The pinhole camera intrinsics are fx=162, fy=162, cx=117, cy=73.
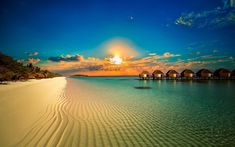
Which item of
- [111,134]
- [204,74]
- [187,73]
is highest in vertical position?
[187,73]

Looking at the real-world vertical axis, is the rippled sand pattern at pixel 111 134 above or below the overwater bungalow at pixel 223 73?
below

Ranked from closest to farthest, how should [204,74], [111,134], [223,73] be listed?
[111,134] → [223,73] → [204,74]

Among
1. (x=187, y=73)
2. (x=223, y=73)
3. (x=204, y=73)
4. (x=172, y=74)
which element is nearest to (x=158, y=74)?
(x=172, y=74)

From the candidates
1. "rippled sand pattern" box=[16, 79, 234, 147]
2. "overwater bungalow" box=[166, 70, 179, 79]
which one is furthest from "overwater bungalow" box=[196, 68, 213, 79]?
"rippled sand pattern" box=[16, 79, 234, 147]

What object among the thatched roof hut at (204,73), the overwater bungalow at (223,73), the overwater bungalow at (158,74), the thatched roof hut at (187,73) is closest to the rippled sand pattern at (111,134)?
the thatched roof hut at (204,73)

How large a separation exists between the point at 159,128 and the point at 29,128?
4.76 m

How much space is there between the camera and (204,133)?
5.90 meters

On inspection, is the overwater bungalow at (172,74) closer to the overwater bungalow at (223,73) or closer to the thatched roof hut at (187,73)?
the thatched roof hut at (187,73)

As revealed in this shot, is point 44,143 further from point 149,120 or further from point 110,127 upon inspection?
point 149,120

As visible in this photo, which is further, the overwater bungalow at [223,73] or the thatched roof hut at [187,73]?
the thatched roof hut at [187,73]

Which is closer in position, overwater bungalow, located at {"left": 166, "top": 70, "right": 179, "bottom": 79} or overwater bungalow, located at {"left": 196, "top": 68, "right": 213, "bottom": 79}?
overwater bungalow, located at {"left": 196, "top": 68, "right": 213, "bottom": 79}

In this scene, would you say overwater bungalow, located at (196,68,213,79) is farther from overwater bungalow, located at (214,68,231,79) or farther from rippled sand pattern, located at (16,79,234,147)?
rippled sand pattern, located at (16,79,234,147)

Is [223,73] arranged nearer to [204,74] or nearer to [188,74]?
[204,74]

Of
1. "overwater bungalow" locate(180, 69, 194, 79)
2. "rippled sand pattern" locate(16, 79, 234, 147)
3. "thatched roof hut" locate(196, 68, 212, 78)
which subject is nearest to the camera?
"rippled sand pattern" locate(16, 79, 234, 147)
